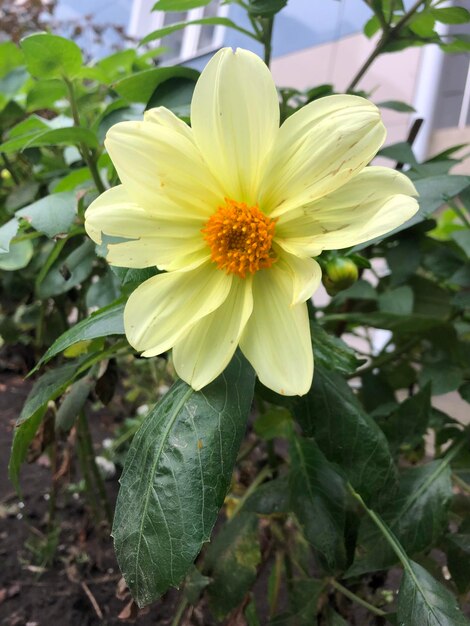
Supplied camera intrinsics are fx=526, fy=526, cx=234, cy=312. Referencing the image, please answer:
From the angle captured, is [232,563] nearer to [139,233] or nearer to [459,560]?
[459,560]

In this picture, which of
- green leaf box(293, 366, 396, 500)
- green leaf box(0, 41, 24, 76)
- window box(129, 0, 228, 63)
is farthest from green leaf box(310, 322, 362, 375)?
window box(129, 0, 228, 63)

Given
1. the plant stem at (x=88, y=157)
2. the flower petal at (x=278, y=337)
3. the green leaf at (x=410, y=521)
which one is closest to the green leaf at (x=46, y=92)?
the plant stem at (x=88, y=157)

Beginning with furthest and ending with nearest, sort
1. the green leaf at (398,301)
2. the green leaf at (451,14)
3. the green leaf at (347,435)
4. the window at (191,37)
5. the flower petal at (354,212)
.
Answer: the window at (191,37) → the green leaf at (398,301) → the green leaf at (451,14) → the green leaf at (347,435) → the flower petal at (354,212)

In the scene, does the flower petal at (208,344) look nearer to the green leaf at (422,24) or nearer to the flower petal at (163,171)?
the flower petal at (163,171)

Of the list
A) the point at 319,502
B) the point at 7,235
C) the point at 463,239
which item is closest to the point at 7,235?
the point at 7,235

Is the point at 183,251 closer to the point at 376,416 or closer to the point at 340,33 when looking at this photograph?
the point at 376,416

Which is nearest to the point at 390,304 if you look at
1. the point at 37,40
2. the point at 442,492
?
the point at 442,492
